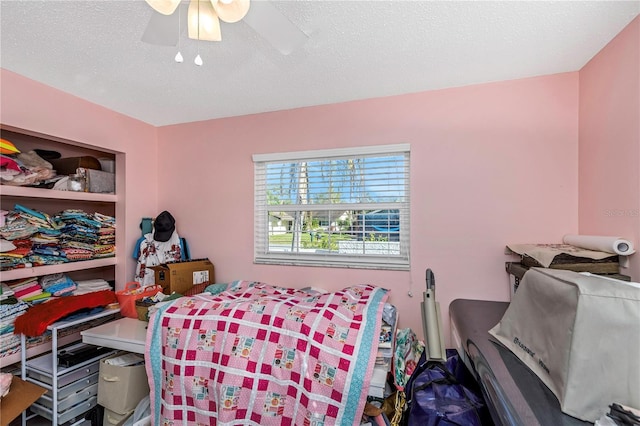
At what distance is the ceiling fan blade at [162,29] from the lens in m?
1.24

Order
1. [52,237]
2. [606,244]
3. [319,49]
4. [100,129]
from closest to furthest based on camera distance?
[606,244]
[319,49]
[52,237]
[100,129]

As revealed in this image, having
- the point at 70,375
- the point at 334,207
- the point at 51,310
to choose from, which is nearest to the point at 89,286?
the point at 51,310

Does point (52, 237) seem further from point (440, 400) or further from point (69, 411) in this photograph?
point (440, 400)

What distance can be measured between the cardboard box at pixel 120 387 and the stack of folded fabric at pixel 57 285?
742mm

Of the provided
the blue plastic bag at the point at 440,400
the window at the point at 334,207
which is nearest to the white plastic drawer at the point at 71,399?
the window at the point at 334,207

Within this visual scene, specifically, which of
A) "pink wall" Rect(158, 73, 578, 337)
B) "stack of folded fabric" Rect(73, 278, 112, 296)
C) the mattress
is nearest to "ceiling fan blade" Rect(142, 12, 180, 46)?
"pink wall" Rect(158, 73, 578, 337)

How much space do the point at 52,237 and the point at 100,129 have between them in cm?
92

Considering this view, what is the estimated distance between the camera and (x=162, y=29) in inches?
51.0

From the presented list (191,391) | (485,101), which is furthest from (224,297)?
(485,101)

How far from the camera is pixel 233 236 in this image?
2785mm

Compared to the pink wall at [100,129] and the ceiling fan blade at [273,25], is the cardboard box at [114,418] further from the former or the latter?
the ceiling fan blade at [273,25]

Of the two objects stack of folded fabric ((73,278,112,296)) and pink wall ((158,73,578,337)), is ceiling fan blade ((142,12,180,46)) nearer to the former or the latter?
pink wall ((158,73,578,337))

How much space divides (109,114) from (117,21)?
1376mm

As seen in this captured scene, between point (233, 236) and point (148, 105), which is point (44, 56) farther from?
point (233, 236)
